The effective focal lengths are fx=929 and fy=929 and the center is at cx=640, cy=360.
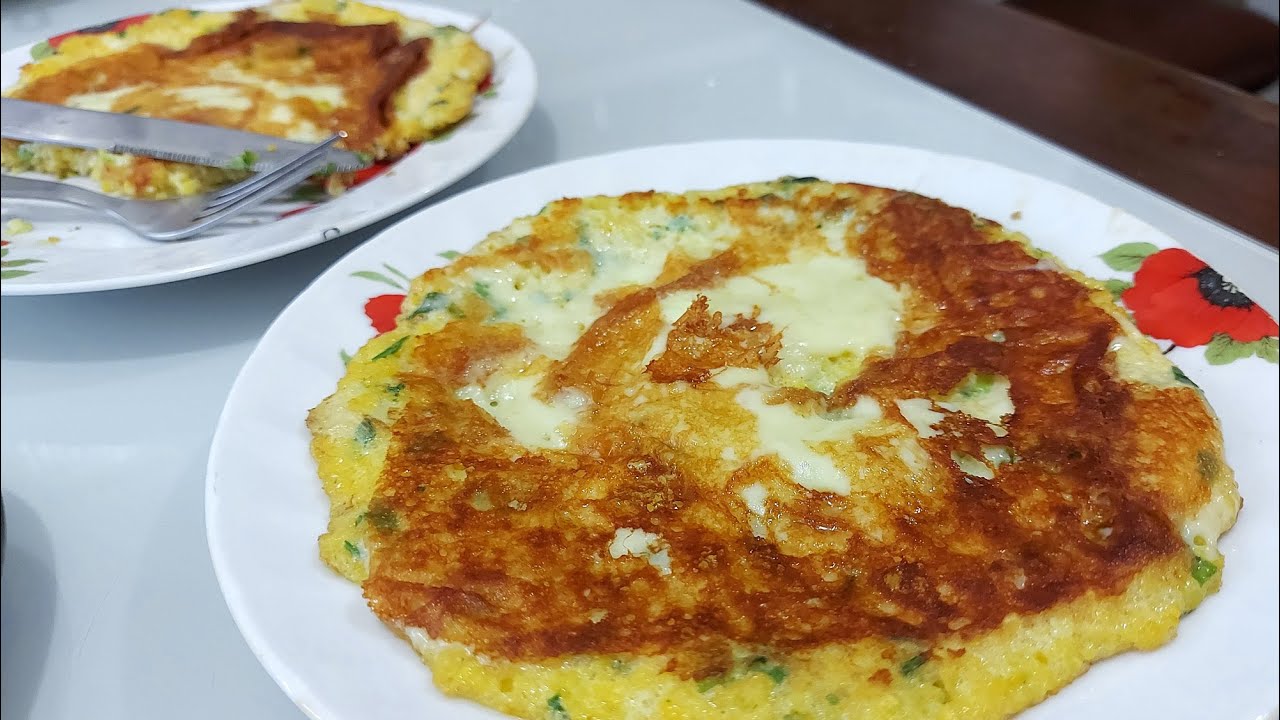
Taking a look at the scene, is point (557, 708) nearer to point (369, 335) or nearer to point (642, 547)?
point (642, 547)

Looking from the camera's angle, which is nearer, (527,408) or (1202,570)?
(1202,570)

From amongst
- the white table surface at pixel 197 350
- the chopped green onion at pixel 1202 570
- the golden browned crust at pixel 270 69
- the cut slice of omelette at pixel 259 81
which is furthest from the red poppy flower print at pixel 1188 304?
the golden browned crust at pixel 270 69

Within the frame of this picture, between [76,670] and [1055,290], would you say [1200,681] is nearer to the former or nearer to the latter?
[1055,290]

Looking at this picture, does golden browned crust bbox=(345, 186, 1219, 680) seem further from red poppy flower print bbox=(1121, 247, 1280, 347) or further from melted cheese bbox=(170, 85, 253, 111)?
melted cheese bbox=(170, 85, 253, 111)

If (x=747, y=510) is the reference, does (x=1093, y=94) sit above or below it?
below

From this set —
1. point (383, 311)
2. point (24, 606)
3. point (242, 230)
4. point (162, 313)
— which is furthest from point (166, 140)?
point (24, 606)

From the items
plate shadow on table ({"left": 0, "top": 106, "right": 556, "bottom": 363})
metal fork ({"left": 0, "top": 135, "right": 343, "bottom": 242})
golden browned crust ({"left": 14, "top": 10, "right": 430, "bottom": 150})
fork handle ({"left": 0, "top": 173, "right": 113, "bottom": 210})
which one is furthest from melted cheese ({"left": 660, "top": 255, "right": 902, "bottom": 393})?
fork handle ({"left": 0, "top": 173, "right": 113, "bottom": 210})
